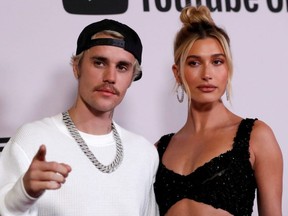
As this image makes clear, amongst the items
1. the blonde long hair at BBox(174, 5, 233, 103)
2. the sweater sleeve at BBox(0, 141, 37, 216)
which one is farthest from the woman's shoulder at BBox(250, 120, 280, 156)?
the sweater sleeve at BBox(0, 141, 37, 216)

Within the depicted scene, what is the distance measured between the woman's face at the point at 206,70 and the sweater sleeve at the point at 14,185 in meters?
0.46

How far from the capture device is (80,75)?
139cm

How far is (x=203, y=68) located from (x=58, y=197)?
1.56 ft

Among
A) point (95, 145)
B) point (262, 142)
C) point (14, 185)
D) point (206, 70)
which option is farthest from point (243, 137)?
point (14, 185)

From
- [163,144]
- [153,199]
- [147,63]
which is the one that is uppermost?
[147,63]

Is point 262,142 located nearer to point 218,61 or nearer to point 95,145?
point 218,61

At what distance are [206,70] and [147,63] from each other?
327mm

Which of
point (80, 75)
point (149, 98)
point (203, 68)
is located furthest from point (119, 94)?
point (149, 98)

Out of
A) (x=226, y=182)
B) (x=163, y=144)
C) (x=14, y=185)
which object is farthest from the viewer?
(x=163, y=144)

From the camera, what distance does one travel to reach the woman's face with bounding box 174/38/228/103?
1.48 m

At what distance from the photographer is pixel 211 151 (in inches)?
57.8

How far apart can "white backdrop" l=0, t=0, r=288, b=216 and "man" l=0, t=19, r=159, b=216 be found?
1.02 ft

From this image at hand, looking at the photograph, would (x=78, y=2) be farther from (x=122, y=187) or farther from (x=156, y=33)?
(x=122, y=187)

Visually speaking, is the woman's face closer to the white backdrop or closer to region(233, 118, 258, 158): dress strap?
region(233, 118, 258, 158): dress strap
